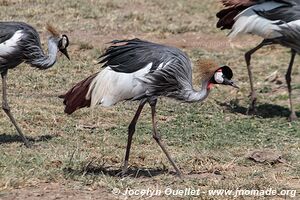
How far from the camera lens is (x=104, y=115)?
805cm

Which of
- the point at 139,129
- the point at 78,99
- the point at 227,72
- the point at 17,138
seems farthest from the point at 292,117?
the point at 78,99

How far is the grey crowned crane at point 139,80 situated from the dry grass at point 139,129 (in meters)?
0.47

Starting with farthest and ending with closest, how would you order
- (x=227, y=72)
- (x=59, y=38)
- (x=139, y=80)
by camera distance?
(x=59, y=38)
(x=227, y=72)
(x=139, y=80)

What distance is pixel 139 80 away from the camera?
19.1ft

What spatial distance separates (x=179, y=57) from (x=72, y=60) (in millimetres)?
4718

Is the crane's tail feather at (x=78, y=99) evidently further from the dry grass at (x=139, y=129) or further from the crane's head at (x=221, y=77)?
the crane's head at (x=221, y=77)

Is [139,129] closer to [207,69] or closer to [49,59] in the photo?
[49,59]

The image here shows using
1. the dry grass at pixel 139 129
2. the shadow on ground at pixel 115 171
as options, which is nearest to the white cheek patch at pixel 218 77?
the dry grass at pixel 139 129

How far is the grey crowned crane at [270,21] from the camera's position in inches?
337

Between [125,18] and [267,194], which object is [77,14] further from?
[267,194]

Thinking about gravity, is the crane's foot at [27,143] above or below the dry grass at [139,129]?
above

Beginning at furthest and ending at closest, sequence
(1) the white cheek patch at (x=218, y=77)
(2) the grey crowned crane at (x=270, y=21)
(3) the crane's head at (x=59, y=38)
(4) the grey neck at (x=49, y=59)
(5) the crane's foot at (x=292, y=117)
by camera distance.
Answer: (2) the grey crowned crane at (x=270, y=21) → (5) the crane's foot at (x=292, y=117) → (3) the crane's head at (x=59, y=38) → (4) the grey neck at (x=49, y=59) → (1) the white cheek patch at (x=218, y=77)

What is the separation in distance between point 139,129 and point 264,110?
199 centimetres

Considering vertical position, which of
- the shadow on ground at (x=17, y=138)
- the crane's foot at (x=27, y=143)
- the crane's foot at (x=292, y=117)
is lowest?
the crane's foot at (x=292, y=117)
